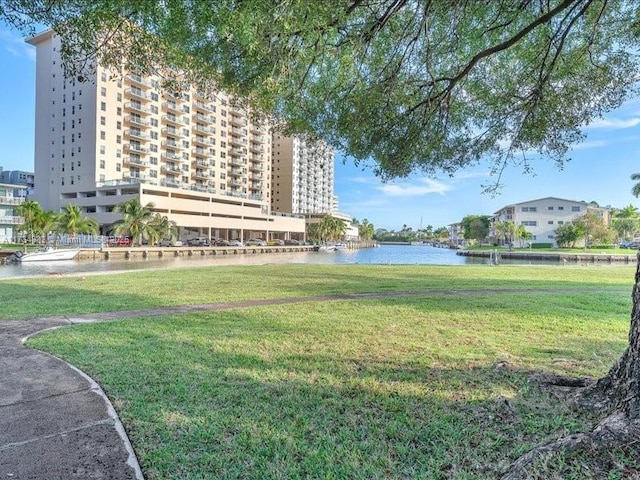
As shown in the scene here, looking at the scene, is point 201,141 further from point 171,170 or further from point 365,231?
point 365,231

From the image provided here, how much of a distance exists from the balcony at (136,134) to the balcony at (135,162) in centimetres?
340

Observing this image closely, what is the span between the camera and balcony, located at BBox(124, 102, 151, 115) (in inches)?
2495

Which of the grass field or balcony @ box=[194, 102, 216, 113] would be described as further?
balcony @ box=[194, 102, 216, 113]

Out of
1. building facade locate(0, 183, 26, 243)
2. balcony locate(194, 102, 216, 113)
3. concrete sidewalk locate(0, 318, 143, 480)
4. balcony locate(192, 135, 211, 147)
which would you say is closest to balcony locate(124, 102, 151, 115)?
balcony locate(192, 135, 211, 147)

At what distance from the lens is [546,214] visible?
81625 millimetres

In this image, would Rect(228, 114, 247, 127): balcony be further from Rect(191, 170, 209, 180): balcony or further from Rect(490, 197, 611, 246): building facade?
Rect(490, 197, 611, 246): building facade

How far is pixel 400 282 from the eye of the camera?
14.9 metres

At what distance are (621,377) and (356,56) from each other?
15.1 ft

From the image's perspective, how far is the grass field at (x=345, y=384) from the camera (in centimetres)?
280

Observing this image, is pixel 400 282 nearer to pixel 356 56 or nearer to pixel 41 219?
pixel 356 56

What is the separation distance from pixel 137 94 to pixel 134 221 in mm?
26453

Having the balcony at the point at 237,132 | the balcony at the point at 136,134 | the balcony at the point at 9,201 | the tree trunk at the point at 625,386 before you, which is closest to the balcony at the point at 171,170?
the balcony at the point at 136,134

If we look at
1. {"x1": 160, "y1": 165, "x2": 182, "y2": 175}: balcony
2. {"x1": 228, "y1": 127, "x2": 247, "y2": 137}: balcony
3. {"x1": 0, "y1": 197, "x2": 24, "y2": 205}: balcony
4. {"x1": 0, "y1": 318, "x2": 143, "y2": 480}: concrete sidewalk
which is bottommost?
{"x1": 0, "y1": 318, "x2": 143, "y2": 480}: concrete sidewalk

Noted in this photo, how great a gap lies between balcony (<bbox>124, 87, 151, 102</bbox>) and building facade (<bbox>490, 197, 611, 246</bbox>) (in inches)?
2905
